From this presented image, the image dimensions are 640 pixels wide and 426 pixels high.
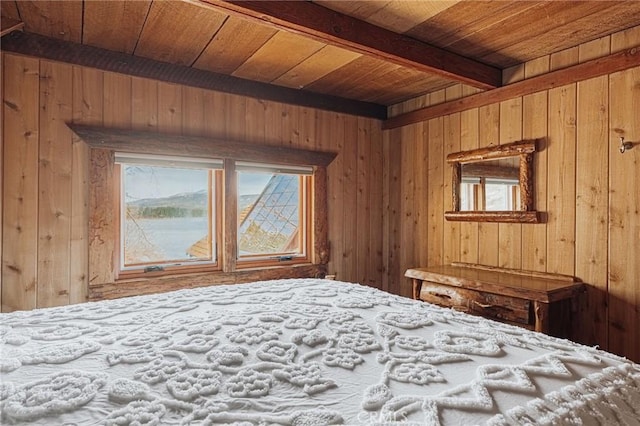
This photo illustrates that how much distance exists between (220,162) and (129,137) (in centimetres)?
64

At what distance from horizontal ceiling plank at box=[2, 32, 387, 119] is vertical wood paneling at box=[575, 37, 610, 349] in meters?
1.79

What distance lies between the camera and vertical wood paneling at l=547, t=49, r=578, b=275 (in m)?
2.38

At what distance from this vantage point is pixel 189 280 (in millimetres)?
2697

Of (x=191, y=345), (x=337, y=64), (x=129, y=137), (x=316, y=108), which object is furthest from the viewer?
(x=316, y=108)

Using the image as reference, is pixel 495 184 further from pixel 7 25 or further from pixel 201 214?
pixel 7 25

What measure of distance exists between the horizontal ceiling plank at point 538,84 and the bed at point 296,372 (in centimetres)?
202

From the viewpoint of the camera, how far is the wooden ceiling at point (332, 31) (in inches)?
74.5

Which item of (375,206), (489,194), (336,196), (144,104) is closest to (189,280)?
(144,104)

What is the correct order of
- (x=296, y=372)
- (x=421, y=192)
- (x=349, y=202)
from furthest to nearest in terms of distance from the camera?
(x=349, y=202), (x=421, y=192), (x=296, y=372)

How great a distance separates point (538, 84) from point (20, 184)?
3380 millimetres

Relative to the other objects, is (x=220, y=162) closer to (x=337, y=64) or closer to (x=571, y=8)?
(x=337, y=64)

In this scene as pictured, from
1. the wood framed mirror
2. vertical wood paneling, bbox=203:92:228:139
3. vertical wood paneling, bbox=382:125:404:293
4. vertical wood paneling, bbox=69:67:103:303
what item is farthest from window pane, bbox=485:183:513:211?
vertical wood paneling, bbox=69:67:103:303

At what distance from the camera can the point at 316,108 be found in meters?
Answer: 3.28

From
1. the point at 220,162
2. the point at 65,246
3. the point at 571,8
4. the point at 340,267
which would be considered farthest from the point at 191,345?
the point at 340,267
